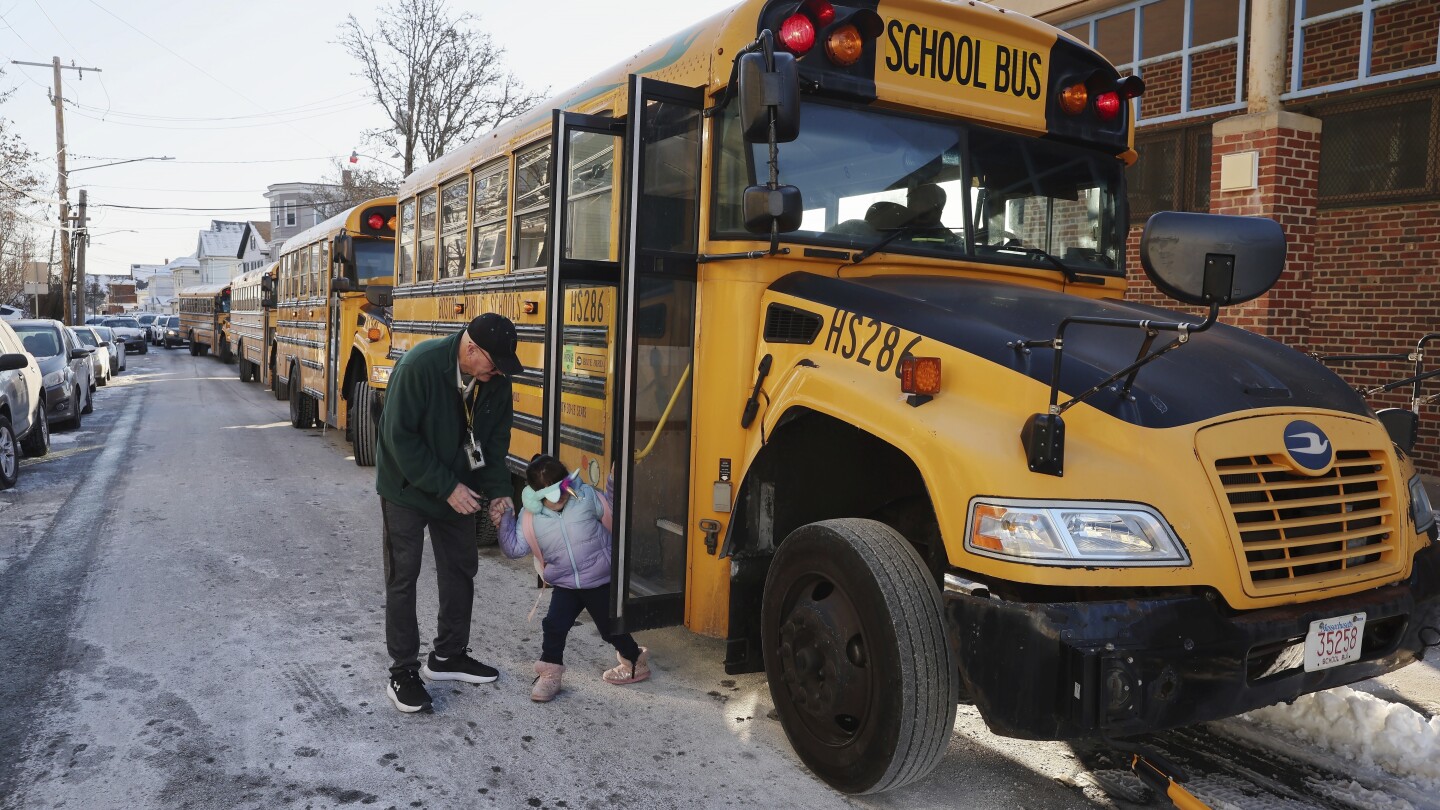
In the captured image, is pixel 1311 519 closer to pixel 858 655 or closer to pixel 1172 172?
pixel 858 655

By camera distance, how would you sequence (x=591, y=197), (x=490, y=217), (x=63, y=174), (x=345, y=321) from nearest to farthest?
(x=591, y=197) → (x=490, y=217) → (x=345, y=321) → (x=63, y=174)

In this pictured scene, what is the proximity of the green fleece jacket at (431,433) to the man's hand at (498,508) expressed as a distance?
2.7 inches

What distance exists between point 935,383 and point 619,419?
142 centimetres

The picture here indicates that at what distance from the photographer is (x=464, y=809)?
322 cm

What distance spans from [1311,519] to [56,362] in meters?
14.1

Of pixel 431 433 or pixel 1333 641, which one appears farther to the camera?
pixel 431 433

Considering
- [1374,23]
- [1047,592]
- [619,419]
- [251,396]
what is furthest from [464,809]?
[251,396]

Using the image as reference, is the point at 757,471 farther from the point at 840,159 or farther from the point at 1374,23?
the point at 1374,23

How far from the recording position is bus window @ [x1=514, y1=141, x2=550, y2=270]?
5.41 m

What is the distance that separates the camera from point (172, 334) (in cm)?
4728

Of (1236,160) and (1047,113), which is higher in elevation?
(1236,160)

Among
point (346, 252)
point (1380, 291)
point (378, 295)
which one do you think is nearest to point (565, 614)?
point (378, 295)

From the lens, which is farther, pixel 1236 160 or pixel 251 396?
pixel 251 396

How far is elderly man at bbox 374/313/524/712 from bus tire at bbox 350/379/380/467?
5.55m
